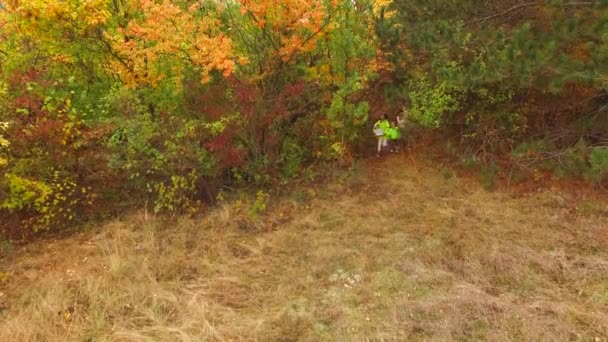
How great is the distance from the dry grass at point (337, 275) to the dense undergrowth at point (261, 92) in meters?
0.61

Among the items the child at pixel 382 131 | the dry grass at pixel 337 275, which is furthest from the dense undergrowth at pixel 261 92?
the dry grass at pixel 337 275

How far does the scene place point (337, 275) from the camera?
427 centimetres

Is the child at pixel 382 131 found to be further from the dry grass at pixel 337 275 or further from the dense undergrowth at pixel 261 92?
the dry grass at pixel 337 275

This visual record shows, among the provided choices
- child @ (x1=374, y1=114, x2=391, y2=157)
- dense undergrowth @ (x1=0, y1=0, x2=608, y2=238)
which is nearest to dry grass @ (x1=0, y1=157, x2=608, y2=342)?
dense undergrowth @ (x1=0, y1=0, x2=608, y2=238)

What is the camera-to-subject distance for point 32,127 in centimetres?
480

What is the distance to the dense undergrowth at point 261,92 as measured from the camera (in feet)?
16.2

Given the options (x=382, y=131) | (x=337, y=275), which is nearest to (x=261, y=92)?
(x=382, y=131)

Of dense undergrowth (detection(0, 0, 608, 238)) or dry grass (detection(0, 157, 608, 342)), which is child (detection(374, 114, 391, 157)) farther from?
dry grass (detection(0, 157, 608, 342))

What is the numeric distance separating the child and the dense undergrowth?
215 mm

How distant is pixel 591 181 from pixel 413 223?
7.88 ft

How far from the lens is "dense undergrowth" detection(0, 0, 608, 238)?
16.2ft

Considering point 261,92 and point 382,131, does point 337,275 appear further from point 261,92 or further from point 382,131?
point 382,131

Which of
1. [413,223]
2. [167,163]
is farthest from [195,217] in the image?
[413,223]

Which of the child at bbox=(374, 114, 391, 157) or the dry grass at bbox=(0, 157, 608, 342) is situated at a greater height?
the child at bbox=(374, 114, 391, 157)
